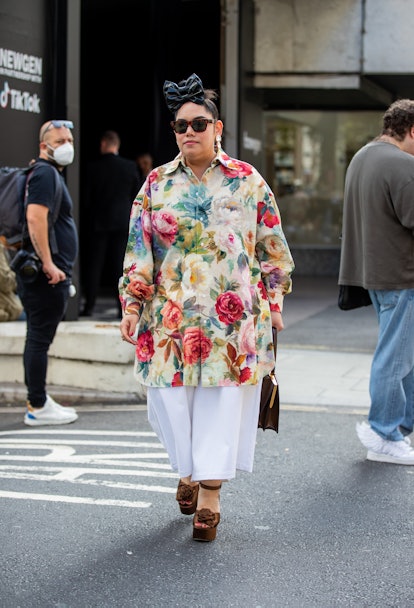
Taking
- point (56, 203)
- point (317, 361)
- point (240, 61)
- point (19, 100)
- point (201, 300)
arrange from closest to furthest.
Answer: point (201, 300), point (56, 203), point (317, 361), point (19, 100), point (240, 61)

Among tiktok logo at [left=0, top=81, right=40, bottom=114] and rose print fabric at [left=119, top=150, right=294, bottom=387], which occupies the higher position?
tiktok logo at [left=0, top=81, right=40, bottom=114]

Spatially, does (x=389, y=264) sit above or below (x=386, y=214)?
below

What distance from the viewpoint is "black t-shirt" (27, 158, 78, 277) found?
241 inches

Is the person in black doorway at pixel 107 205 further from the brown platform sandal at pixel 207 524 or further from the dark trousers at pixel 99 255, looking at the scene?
the brown platform sandal at pixel 207 524

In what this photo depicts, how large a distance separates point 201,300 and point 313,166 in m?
14.1

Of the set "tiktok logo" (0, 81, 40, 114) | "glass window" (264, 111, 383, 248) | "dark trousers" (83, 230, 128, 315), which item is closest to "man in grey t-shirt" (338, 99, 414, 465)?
"tiktok logo" (0, 81, 40, 114)

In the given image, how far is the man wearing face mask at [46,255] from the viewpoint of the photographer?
6.14 metres

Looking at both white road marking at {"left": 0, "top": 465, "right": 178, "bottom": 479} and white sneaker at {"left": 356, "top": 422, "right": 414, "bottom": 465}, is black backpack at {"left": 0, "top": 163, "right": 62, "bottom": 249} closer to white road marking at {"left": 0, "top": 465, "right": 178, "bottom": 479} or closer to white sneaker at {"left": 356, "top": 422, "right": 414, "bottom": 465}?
white road marking at {"left": 0, "top": 465, "right": 178, "bottom": 479}

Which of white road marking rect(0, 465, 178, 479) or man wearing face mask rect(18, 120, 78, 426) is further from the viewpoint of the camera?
man wearing face mask rect(18, 120, 78, 426)

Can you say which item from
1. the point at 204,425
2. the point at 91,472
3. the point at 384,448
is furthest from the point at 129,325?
the point at 384,448

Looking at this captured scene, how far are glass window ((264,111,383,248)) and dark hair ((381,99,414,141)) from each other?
1199cm

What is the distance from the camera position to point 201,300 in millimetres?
4148

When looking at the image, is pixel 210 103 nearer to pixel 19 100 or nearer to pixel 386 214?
pixel 386 214

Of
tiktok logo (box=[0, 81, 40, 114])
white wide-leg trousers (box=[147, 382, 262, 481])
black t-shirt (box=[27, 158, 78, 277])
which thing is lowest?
white wide-leg trousers (box=[147, 382, 262, 481])
